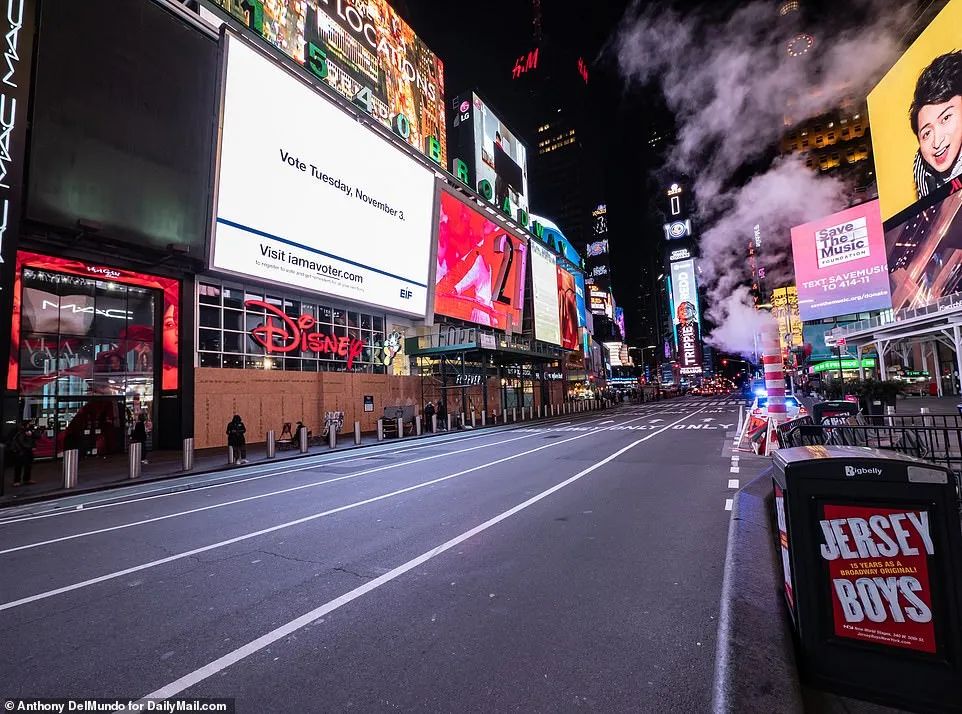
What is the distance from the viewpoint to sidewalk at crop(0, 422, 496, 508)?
11.2m

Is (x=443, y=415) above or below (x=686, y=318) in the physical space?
below

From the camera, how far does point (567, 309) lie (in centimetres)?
6612

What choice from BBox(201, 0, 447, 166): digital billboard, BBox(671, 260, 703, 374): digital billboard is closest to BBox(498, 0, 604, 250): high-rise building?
BBox(671, 260, 703, 374): digital billboard

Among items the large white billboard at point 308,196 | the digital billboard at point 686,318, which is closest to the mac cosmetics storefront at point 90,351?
the large white billboard at point 308,196

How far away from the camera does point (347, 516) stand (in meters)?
7.33

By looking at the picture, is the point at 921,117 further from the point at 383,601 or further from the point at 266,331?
the point at 383,601

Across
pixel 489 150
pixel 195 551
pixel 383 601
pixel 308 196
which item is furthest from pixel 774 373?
pixel 489 150

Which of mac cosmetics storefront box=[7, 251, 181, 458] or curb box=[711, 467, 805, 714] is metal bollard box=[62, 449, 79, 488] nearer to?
mac cosmetics storefront box=[7, 251, 181, 458]

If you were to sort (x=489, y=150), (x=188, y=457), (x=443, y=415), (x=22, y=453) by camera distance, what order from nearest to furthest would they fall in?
(x=22, y=453), (x=188, y=457), (x=443, y=415), (x=489, y=150)

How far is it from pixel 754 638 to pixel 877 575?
85 centimetres

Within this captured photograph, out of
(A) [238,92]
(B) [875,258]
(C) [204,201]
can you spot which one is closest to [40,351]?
(C) [204,201]

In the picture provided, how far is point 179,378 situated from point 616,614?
22.0 metres

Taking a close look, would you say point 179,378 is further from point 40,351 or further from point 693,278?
point 693,278

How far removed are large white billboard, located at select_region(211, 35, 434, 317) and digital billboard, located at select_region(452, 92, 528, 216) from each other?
17865 millimetres
